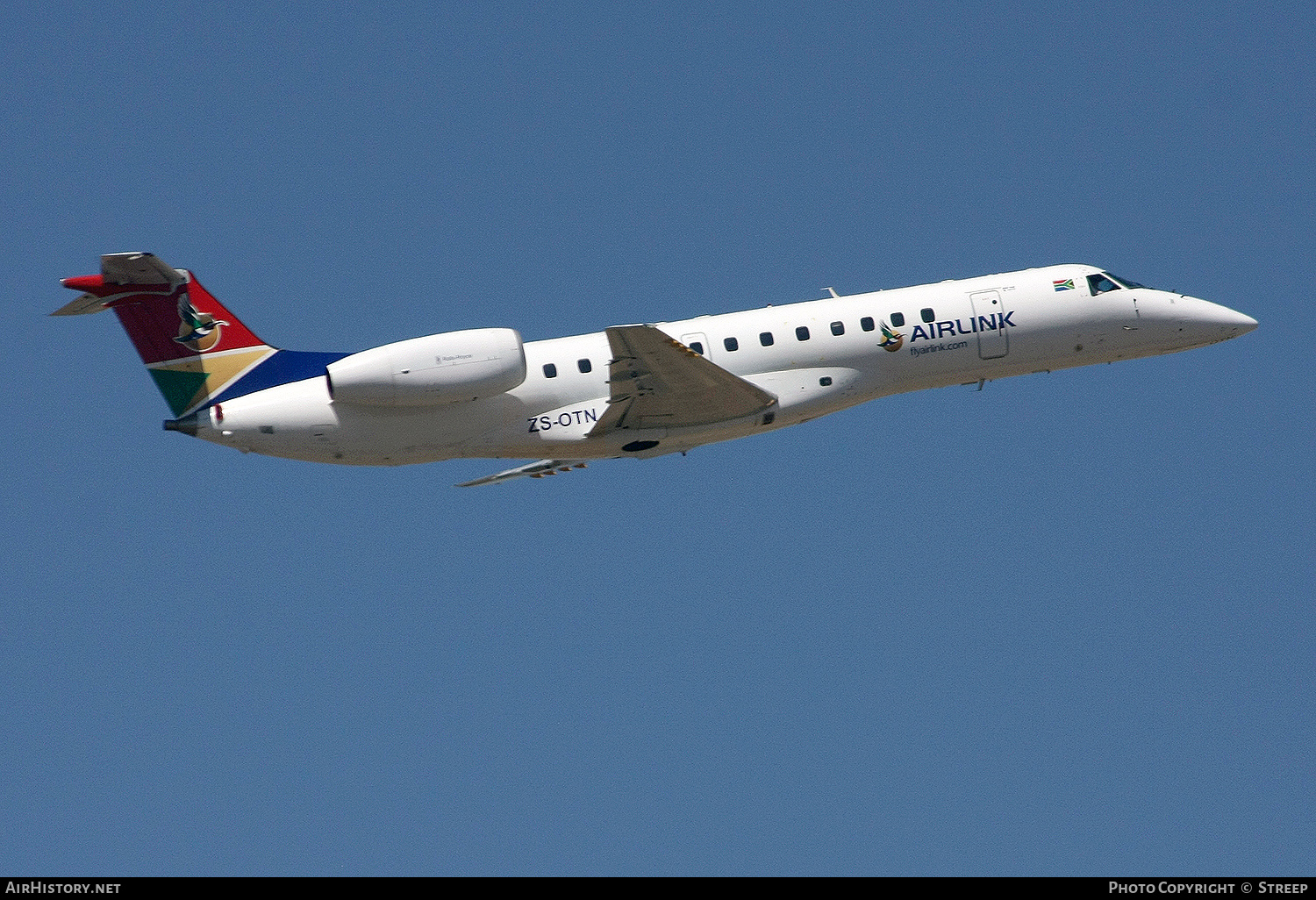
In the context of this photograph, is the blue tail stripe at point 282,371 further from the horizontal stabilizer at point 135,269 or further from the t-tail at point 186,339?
the horizontal stabilizer at point 135,269

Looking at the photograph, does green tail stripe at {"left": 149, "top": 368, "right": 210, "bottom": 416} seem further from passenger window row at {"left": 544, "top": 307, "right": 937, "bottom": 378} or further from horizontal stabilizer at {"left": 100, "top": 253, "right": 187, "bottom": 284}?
passenger window row at {"left": 544, "top": 307, "right": 937, "bottom": 378}

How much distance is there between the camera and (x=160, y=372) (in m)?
26.5

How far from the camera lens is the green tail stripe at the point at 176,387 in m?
26.4

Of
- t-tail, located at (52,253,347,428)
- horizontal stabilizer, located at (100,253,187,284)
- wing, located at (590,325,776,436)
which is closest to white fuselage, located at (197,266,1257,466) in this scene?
wing, located at (590,325,776,436)

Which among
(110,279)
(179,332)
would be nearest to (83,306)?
(110,279)

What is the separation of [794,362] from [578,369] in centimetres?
411

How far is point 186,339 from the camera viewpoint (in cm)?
2658

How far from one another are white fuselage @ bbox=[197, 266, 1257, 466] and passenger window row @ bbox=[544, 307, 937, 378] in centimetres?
2

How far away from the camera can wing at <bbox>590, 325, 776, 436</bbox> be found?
25.2 m

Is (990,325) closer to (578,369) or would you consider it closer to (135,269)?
(578,369)

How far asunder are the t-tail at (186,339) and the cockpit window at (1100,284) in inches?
591

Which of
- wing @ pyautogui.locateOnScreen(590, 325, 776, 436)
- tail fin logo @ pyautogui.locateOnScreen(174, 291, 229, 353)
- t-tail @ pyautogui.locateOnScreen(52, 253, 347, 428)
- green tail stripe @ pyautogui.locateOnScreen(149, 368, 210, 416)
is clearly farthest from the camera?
tail fin logo @ pyautogui.locateOnScreen(174, 291, 229, 353)

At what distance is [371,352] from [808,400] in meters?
8.21
